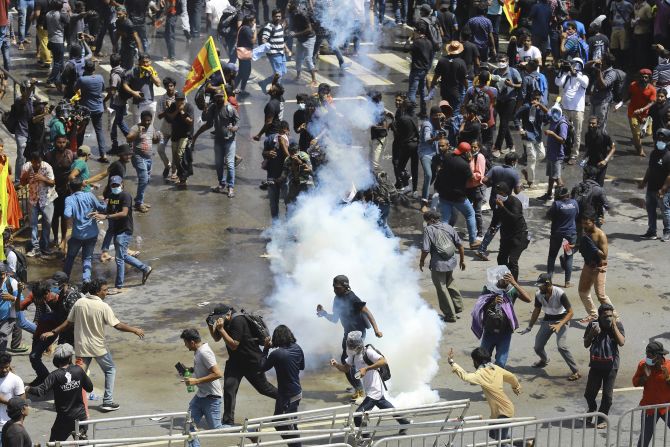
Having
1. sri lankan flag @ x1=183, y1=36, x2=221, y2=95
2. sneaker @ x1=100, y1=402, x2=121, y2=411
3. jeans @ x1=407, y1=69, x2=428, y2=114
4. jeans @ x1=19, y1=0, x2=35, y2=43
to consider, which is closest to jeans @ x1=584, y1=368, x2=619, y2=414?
sneaker @ x1=100, y1=402, x2=121, y2=411

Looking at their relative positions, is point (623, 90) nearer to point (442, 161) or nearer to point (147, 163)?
point (442, 161)

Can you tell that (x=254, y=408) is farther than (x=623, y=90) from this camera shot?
No

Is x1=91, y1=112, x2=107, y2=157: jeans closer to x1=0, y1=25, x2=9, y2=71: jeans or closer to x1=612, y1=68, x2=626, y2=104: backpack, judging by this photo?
x1=0, y1=25, x2=9, y2=71: jeans

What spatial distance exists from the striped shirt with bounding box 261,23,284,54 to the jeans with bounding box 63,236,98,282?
350 inches

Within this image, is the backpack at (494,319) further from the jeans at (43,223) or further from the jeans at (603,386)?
the jeans at (43,223)

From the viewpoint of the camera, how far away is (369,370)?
41.3 ft

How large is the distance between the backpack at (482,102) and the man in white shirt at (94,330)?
9.20 m

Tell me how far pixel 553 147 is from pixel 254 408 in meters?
8.23

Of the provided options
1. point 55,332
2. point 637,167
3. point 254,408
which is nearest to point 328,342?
point 254,408

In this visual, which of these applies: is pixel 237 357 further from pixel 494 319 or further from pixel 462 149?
pixel 462 149

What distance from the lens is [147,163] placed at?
1912 centimetres

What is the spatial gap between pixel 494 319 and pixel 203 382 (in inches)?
132

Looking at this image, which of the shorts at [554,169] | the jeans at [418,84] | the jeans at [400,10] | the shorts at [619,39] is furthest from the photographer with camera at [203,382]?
the jeans at [400,10]

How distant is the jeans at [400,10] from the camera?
29.7 metres
